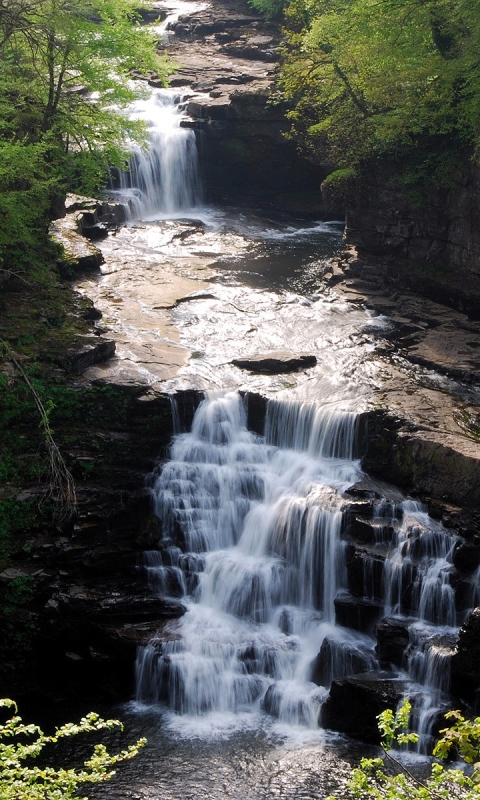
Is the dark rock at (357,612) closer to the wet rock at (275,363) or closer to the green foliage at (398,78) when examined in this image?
the wet rock at (275,363)

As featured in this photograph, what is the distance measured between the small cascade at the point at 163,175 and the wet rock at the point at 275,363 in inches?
481

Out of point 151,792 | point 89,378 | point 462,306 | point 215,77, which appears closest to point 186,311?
point 89,378

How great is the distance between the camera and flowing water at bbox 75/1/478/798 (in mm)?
12867

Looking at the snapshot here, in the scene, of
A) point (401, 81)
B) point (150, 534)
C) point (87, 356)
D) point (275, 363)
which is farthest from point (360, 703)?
point (401, 81)

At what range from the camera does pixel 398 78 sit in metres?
22.2

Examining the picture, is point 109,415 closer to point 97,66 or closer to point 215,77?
point 97,66

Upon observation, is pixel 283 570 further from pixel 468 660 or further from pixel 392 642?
pixel 468 660

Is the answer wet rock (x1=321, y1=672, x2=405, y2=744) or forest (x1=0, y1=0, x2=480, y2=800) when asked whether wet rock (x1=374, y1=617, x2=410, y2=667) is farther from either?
wet rock (x1=321, y1=672, x2=405, y2=744)

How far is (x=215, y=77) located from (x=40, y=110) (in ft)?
50.0

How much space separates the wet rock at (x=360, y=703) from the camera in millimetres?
12930

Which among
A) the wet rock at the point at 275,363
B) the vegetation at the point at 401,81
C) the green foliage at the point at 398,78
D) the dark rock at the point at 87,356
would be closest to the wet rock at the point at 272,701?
the wet rock at the point at 275,363

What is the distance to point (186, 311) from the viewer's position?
890 inches

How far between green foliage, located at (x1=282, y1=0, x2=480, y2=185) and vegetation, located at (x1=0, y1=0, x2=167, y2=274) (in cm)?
523

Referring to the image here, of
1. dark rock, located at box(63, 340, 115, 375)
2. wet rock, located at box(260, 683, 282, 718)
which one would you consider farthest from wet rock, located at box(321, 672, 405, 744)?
dark rock, located at box(63, 340, 115, 375)
